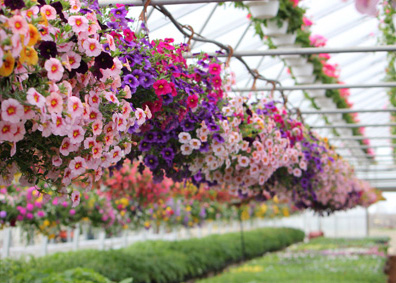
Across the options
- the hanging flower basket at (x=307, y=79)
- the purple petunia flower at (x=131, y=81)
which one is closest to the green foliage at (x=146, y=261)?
the purple petunia flower at (x=131, y=81)

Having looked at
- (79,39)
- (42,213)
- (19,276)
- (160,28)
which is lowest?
(19,276)

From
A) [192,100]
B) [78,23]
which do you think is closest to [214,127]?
[192,100]

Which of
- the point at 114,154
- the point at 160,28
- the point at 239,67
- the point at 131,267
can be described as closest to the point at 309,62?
the point at 239,67

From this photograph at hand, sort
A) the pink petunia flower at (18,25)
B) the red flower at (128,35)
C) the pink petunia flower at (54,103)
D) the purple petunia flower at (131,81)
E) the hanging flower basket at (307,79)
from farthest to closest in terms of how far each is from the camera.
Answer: the hanging flower basket at (307,79), the red flower at (128,35), the purple petunia flower at (131,81), the pink petunia flower at (54,103), the pink petunia flower at (18,25)

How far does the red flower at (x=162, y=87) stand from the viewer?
2.12 metres

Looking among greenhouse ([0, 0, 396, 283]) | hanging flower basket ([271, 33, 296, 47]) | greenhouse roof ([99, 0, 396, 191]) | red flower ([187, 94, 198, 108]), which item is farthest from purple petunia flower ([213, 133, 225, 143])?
hanging flower basket ([271, 33, 296, 47])

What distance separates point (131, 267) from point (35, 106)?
6.46 meters

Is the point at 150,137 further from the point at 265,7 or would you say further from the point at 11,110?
the point at 265,7

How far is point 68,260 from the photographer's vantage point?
20.8ft

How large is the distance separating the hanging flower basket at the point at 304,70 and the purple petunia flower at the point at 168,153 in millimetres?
4312

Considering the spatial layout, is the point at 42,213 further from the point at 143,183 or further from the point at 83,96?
the point at 83,96

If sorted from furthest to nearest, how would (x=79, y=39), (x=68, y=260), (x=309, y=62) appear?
(x=309, y=62), (x=68, y=260), (x=79, y=39)

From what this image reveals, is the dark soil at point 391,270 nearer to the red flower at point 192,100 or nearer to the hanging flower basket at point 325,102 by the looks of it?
the hanging flower basket at point 325,102

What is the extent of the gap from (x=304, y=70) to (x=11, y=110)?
582cm
